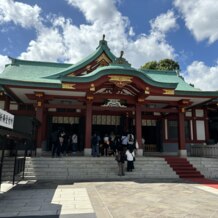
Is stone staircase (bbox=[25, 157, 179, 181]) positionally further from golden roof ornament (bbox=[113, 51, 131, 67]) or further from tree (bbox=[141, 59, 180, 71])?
tree (bbox=[141, 59, 180, 71])

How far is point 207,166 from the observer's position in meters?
13.1

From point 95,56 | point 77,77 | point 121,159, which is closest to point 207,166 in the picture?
point 121,159

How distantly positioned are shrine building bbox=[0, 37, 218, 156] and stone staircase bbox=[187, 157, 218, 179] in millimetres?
1582

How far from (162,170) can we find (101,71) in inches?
255

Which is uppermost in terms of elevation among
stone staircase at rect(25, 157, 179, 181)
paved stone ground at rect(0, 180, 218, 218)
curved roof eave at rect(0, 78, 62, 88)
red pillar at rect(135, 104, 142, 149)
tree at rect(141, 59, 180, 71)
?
tree at rect(141, 59, 180, 71)

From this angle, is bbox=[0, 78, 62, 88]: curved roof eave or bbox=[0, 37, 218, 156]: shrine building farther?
bbox=[0, 37, 218, 156]: shrine building

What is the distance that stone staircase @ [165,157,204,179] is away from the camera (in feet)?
39.9

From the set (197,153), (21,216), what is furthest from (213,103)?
(21,216)

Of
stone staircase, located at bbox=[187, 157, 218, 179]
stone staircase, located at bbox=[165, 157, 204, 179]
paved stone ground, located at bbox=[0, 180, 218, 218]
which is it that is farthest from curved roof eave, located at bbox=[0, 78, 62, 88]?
stone staircase, located at bbox=[187, 157, 218, 179]

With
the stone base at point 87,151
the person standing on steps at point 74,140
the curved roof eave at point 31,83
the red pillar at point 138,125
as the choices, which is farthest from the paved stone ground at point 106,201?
the person standing on steps at point 74,140

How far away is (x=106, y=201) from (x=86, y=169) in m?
5.10

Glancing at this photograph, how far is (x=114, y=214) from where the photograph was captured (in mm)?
5473

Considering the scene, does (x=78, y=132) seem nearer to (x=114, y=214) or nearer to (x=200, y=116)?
(x=200, y=116)

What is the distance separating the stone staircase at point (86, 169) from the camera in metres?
11.1
